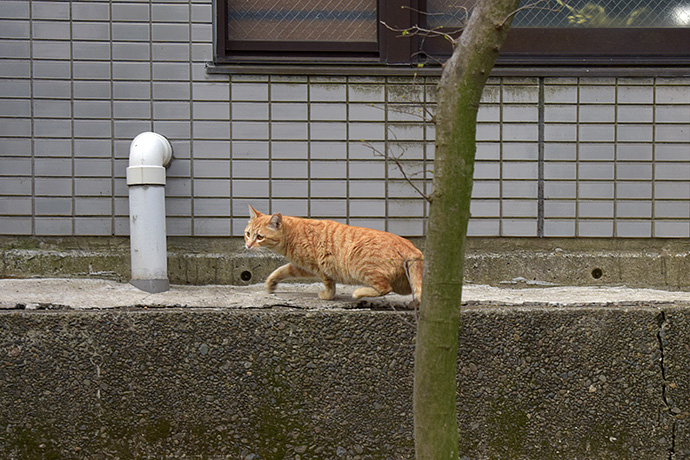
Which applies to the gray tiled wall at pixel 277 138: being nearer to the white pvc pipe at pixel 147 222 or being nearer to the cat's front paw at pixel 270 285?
the white pvc pipe at pixel 147 222

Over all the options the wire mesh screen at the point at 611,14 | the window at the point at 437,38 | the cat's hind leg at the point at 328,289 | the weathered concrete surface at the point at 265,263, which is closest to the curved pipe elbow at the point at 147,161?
the weathered concrete surface at the point at 265,263

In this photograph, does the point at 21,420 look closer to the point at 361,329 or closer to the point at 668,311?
the point at 361,329

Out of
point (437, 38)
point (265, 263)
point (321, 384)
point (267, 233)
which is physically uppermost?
point (437, 38)

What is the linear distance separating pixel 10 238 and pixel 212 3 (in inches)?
89.0

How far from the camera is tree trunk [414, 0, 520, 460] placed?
1830mm

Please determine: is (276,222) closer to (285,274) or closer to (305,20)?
(285,274)

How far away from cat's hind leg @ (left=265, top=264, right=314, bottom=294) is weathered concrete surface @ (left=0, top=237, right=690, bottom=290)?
25.3 inches

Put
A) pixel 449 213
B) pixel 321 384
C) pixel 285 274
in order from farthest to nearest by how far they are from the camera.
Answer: pixel 285 274 → pixel 321 384 → pixel 449 213

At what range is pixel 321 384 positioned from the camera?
299cm

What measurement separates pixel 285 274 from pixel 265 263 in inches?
29.2

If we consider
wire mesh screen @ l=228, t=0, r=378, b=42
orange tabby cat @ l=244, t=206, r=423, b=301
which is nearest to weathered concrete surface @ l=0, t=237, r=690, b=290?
orange tabby cat @ l=244, t=206, r=423, b=301

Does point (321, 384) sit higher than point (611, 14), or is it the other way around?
point (611, 14)

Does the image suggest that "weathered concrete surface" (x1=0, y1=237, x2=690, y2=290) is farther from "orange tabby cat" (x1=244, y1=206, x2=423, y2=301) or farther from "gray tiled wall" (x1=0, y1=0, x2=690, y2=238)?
"orange tabby cat" (x1=244, y1=206, x2=423, y2=301)

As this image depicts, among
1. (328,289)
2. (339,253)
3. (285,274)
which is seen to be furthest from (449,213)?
(285,274)
